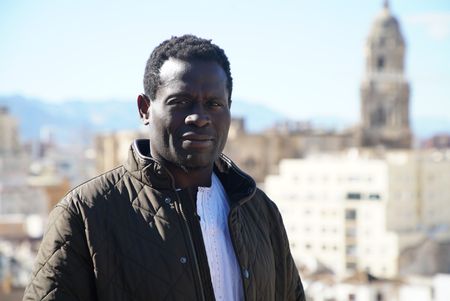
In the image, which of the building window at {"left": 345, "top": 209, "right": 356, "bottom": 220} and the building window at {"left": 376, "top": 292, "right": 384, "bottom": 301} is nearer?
the building window at {"left": 376, "top": 292, "right": 384, "bottom": 301}

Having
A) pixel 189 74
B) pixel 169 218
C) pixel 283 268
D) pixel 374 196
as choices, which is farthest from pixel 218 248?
pixel 374 196

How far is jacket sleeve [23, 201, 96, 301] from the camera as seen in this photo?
2.02 m

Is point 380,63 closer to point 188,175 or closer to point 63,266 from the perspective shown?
point 188,175

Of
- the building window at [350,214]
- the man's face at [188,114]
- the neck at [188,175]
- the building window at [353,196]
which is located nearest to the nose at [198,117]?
the man's face at [188,114]

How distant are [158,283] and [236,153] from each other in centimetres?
4221

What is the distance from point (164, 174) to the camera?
2152 millimetres

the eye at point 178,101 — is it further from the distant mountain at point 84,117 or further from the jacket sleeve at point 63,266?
the distant mountain at point 84,117

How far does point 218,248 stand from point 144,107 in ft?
1.08

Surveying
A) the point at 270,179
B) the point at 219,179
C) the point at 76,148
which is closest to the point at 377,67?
the point at 270,179

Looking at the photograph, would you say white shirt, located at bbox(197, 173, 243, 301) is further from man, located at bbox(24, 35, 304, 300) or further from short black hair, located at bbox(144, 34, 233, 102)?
short black hair, located at bbox(144, 34, 233, 102)

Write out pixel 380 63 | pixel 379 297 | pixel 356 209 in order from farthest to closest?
pixel 380 63 → pixel 356 209 → pixel 379 297

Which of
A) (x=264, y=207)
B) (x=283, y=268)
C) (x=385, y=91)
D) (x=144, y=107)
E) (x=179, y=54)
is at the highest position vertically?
(x=385, y=91)

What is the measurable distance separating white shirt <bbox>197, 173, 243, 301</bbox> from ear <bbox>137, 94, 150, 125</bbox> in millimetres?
182

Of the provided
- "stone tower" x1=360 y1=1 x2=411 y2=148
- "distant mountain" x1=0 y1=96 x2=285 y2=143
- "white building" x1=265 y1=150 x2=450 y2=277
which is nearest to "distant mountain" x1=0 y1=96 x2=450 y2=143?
"distant mountain" x1=0 y1=96 x2=285 y2=143
